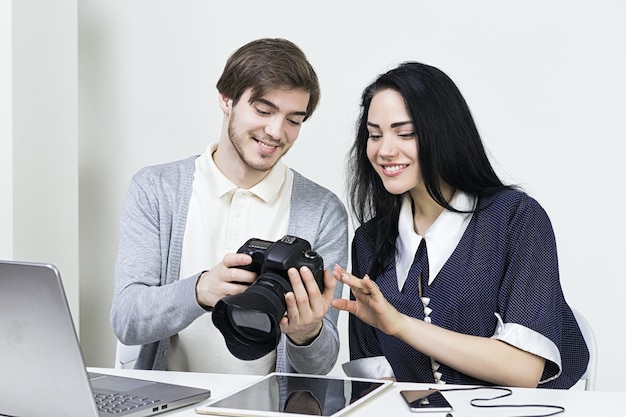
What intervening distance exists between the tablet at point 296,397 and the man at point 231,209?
0.97 feet

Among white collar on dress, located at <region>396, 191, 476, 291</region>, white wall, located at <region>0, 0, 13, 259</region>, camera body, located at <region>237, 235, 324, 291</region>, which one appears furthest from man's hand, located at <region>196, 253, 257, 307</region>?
white wall, located at <region>0, 0, 13, 259</region>

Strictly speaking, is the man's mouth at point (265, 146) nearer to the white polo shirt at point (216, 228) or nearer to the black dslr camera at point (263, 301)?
the white polo shirt at point (216, 228)

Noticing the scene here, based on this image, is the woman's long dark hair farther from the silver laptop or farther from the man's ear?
the silver laptop

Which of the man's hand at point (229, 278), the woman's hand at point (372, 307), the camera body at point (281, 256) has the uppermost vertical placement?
the camera body at point (281, 256)

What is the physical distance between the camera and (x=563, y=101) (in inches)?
88.9

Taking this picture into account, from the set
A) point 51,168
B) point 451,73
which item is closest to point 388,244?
point 451,73

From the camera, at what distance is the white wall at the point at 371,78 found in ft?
7.34

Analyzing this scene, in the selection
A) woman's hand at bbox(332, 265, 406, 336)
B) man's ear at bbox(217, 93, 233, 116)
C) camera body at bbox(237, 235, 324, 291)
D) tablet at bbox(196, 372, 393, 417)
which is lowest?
tablet at bbox(196, 372, 393, 417)

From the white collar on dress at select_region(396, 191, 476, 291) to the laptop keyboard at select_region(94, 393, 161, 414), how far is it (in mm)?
670

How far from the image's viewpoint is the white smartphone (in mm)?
1070

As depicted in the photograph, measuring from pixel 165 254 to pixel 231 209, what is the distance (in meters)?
0.16

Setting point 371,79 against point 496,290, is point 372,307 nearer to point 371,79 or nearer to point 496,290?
point 496,290

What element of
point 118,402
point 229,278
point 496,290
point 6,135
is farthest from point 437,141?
point 6,135

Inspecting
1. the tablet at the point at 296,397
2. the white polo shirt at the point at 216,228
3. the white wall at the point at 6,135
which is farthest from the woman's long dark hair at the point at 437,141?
the white wall at the point at 6,135
